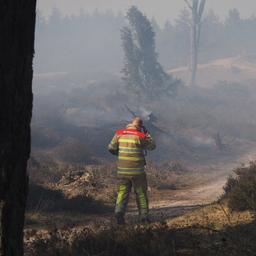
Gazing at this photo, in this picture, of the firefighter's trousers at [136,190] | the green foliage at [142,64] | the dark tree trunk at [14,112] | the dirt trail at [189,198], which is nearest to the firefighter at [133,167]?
the firefighter's trousers at [136,190]

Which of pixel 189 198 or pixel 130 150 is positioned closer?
pixel 130 150

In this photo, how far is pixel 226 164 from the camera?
74.6 feet

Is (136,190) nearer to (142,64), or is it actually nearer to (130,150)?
(130,150)

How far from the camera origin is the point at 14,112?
11.3 feet

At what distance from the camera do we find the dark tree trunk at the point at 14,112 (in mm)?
3332

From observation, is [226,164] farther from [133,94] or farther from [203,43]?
[203,43]

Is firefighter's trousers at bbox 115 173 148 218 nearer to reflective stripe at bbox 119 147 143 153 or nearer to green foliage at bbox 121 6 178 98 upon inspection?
reflective stripe at bbox 119 147 143 153

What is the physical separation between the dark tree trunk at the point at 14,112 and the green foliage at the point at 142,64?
36.5m

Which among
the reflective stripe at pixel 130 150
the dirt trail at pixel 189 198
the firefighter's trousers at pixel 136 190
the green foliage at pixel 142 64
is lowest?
the dirt trail at pixel 189 198

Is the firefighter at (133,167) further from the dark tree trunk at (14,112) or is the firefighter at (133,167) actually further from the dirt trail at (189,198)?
the dark tree trunk at (14,112)

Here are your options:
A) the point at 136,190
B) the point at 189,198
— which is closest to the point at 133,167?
the point at 136,190

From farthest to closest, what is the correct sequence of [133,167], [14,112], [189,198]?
1. [189,198]
2. [133,167]
3. [14,112]

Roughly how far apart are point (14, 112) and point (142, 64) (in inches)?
1612

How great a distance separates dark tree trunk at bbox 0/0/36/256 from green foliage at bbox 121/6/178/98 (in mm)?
36503
